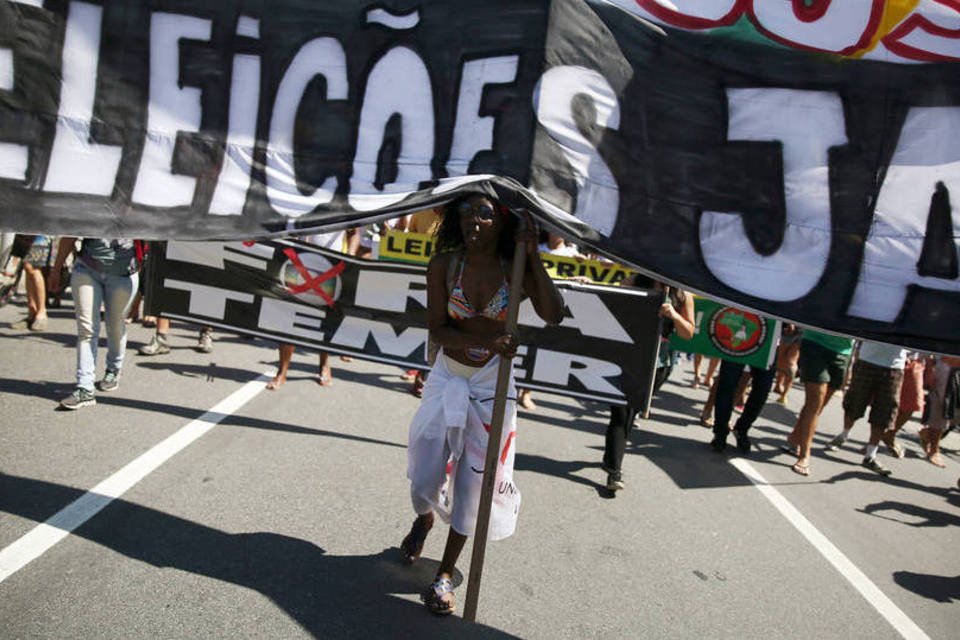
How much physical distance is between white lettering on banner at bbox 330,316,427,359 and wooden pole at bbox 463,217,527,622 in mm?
2499

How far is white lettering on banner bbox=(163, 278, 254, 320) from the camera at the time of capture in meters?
5.39

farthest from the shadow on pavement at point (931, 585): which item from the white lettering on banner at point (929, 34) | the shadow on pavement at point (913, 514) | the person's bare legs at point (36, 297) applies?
the person's bare legs at point (36, 297)

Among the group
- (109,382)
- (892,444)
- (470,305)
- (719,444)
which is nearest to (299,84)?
(470,305)

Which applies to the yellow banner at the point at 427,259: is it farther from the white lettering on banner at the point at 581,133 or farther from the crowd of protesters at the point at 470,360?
the white lettering on banner at the point at 581,133

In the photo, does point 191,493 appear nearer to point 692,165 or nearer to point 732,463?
point 692,165

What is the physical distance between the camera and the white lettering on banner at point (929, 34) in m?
3.04

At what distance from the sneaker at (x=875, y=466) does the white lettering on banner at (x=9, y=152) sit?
8.04m

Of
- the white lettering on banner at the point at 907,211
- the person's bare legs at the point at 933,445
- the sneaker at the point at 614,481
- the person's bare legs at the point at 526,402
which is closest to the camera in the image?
the white lettering on banner at the point at 907,211

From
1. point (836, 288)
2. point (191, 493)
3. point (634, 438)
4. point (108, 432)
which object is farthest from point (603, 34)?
point (634, 438)

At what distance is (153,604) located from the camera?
3160mm

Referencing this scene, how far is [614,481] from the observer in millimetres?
5543

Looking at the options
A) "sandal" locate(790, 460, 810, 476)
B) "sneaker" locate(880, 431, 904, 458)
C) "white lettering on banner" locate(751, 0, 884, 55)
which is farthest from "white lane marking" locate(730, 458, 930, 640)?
"white lettering on banner" locate(751, 0, 884, 55)

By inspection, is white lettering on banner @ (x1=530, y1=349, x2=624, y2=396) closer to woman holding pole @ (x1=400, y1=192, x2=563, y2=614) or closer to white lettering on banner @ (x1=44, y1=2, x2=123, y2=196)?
woman holding pole @ (x1=400, y1=192, x2=563, y2=614)

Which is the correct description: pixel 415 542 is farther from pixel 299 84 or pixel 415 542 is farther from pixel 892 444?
pixel 892 444
